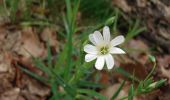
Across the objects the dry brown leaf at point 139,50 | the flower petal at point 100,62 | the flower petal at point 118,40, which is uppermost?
the dry brown leaf at point 139,50

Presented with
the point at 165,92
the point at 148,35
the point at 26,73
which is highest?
the point at 148,35

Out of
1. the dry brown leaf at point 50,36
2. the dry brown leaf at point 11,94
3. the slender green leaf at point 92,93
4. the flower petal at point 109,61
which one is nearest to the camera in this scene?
the flower petal at point 109,61

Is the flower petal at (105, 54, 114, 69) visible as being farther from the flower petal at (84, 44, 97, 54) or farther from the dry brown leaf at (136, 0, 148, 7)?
the dry brown leaf at (136, 0, 148, 7)

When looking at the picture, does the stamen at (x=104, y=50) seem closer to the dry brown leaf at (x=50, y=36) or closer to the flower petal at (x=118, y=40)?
the flower petal at (x=118, y=40)

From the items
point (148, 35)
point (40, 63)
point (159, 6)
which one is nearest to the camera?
point (40, 63)

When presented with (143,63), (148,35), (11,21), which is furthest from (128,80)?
(11,21)

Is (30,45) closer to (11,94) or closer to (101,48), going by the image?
(11,94)

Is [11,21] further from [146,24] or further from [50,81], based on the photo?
[146,24]

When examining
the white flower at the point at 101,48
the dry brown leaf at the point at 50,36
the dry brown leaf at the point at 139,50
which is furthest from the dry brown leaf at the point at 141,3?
the white flower at the point at 101,48

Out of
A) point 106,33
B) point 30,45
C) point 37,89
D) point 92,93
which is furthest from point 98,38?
point 30,45
